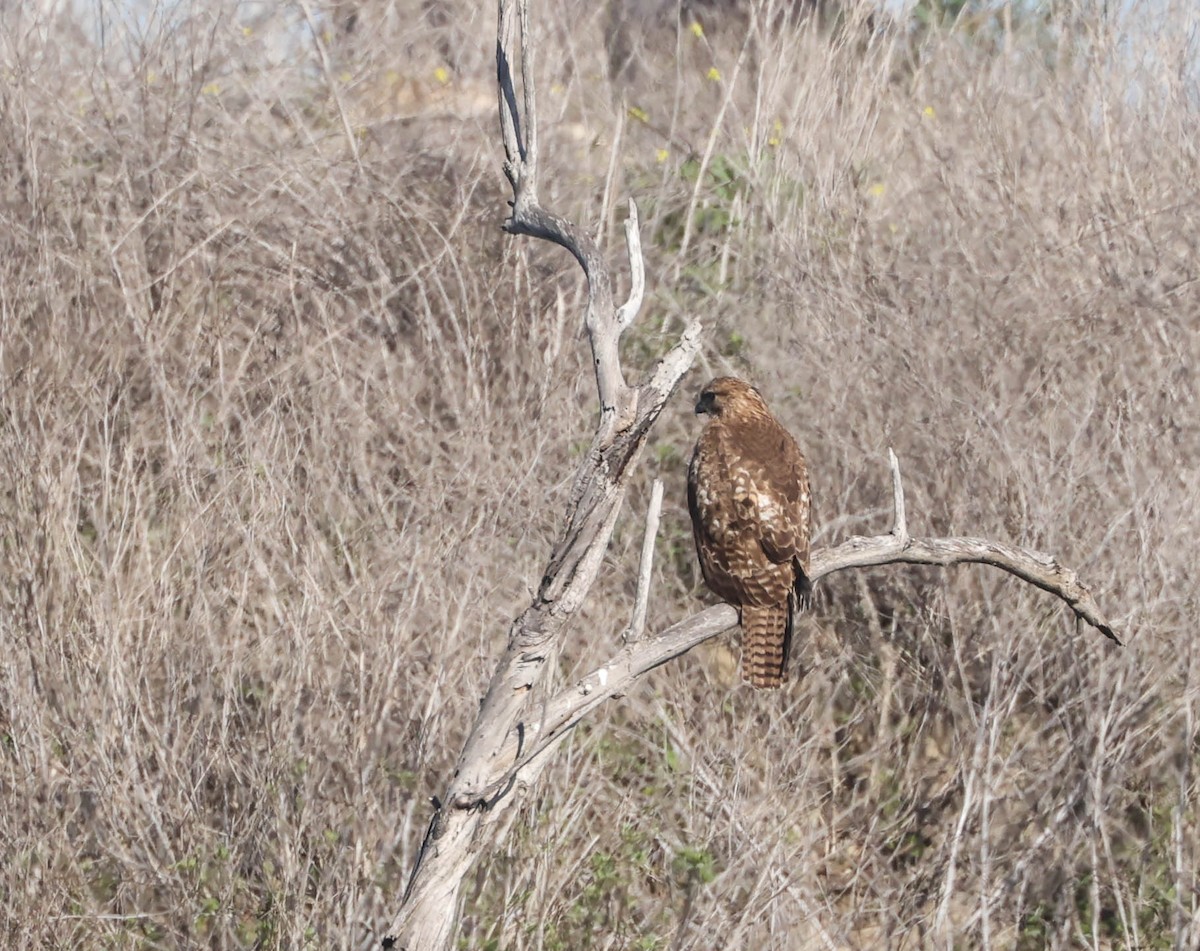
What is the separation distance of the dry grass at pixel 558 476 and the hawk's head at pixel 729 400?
542 mm

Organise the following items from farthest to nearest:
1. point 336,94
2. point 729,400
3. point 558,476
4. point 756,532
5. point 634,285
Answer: point 336,94
point 558,476
point 729,400
point 756,532
point 634,285

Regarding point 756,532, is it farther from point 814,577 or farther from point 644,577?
point 644,577

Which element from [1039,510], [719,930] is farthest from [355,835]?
[1039,510]

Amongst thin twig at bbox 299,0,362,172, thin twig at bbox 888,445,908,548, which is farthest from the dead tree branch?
thin twig at bbox 299,0,362,172

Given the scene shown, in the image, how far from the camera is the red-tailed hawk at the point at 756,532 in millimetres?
3934

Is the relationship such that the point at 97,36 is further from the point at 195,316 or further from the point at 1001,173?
the point at 1001,173

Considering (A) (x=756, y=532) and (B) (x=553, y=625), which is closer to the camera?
(B) (x=553, y=625)

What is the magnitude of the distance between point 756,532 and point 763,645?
0.28m

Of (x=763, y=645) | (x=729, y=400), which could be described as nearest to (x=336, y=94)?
(x=729, y=400)

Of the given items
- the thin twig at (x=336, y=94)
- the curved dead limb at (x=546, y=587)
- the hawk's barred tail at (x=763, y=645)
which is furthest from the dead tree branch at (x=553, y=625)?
the thin twig at (x=336, y=94)

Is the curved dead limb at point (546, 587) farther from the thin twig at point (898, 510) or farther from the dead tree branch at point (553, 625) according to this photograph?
the thin twig at point (898, 510)

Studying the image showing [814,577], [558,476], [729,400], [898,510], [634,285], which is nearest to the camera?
[634,285]

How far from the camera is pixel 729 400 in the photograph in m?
4.22

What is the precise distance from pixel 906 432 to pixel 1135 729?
1227mm
